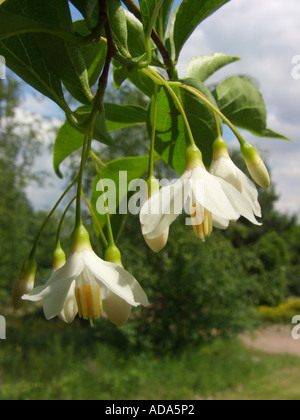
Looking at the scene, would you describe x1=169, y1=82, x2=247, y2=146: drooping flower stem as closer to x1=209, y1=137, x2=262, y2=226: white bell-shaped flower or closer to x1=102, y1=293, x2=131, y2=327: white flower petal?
x1=209, y1=137, x2=262, y2=226: white bell-shaped flower

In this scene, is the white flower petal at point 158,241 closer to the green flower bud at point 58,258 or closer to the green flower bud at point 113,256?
the green flower bud at point 113,256

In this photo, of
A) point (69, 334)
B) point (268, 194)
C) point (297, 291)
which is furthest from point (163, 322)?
point (268, 194)

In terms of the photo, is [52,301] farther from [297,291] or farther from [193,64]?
[297,291]

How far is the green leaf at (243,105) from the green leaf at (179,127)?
0.10m

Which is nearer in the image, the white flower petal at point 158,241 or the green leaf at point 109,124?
the white flower petal at point 158,241

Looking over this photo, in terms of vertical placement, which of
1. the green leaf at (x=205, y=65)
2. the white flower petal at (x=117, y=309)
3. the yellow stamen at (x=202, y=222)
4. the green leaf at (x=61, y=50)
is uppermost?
the green leaf at (x=205, y=65)

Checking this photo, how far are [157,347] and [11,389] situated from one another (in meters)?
1.90

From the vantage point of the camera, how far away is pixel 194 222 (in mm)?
350

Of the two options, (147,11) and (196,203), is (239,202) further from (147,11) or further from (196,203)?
(147,11)

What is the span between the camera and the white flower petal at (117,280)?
0.31 m

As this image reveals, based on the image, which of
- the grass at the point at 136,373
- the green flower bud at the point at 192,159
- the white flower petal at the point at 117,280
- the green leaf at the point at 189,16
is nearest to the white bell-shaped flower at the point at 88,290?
the white flower petal at the point at 117,280

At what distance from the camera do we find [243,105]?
500 mm

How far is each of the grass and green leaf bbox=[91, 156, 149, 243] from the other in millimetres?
4096

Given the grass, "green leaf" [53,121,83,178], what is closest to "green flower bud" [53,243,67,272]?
"green leaf" [53,121,83,178]
